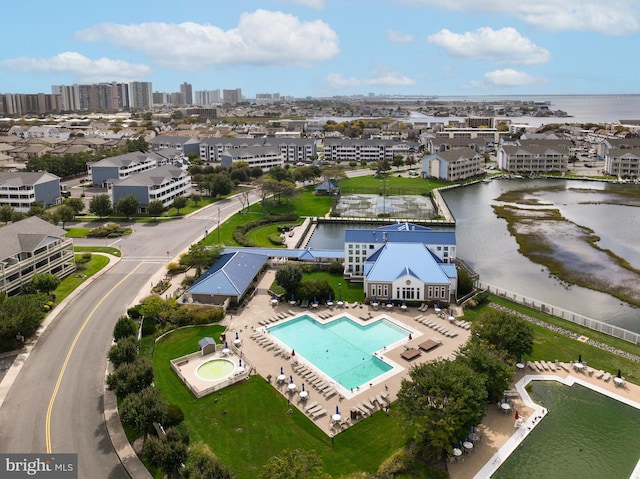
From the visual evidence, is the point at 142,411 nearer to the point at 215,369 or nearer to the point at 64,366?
the point at 215,369

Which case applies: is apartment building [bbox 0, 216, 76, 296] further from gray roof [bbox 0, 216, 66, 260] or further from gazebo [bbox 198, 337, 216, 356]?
gazebo [bbox 198, 337, 216, 356]

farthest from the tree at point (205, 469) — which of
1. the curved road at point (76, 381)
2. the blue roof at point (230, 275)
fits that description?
the blue roof at point (230, 275)

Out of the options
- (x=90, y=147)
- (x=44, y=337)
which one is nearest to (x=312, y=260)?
(x=44, y=337)

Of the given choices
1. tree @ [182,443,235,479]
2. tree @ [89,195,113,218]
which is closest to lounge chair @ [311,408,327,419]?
tree @ [182,443,235,479]

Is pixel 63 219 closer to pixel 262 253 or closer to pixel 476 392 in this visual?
pixel 262 253

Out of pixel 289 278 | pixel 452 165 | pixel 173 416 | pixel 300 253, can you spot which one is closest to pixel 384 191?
pixel 452 165

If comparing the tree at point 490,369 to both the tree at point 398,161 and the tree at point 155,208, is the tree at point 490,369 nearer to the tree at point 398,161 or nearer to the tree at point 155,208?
the tree at point 155,208

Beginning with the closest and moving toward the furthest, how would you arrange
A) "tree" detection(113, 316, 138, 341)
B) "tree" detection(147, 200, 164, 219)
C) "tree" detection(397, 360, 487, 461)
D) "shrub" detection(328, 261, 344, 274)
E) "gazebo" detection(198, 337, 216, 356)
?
1. "tree" detection(397, 360, 487, 461)
2. "tree" detection(113, 316, 138, 341)
3. "gazebo" detection(198, 337, 216, 356)
4. "shrub" detection(328, 261, 344, 274)
5. "tree" detection(147, 200, 164, 219)
